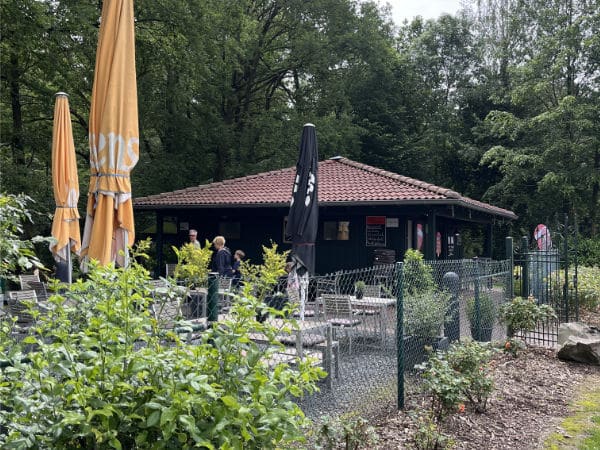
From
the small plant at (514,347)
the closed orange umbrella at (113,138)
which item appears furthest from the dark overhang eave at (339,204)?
the closed orange umbrella at (113,138)

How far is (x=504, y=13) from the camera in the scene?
97.2ft

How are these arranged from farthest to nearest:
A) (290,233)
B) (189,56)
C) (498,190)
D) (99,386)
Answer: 1. (498,190)
2. (189,56)
3. (290,233)
4. (99,386)

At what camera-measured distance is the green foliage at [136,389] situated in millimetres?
1970

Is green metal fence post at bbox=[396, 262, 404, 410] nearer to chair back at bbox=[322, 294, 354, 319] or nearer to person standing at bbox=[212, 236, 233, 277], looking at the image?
chair back at bbox=[322, 294, 354, 319]

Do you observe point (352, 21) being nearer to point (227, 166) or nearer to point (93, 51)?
point (227, 166)

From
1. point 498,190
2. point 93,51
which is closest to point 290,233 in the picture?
point 93,51

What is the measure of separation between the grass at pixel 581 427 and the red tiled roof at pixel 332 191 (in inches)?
300

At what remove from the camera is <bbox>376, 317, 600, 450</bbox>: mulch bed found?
471 cm

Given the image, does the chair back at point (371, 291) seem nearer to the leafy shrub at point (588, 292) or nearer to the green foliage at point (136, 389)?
the leafy shrub at point (588, 292)

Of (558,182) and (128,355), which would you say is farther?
(558,182)

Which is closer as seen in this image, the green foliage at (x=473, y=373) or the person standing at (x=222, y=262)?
the green foliage at (x=473, y=373)

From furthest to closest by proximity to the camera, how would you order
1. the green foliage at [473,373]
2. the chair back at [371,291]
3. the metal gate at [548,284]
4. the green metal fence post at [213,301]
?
the chair back at [371,291] < the metal gate at [548,284] < the green foliage at [473,373] < the green metal fence post at [213,301]

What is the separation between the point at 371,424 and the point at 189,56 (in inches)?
632

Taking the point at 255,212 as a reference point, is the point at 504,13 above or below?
above
